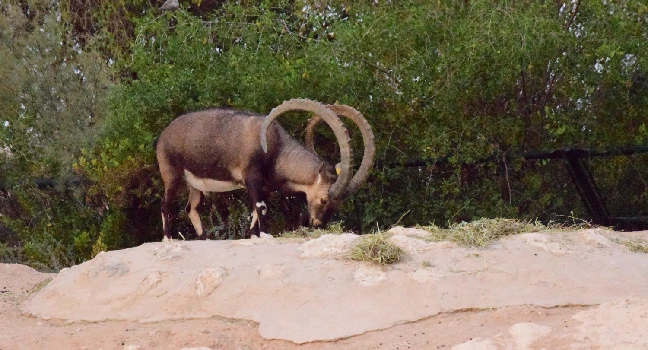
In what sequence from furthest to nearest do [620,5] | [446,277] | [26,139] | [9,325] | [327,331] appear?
[26,139], [620,5], [9,325], [446,277], [327,331]

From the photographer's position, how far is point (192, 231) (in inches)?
396

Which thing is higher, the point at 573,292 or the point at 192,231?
the point at 573,292

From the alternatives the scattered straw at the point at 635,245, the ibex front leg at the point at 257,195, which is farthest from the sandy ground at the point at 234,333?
the ibex front leg at the point at 257,195

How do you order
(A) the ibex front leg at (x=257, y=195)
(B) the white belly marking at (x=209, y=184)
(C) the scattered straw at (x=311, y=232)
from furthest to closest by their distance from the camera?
(B) the white belly marking at (x=209, y=184) → (A) the ibex front leg at (x=257, y=195) → (C) the scattered straw at (x=311, y=232)

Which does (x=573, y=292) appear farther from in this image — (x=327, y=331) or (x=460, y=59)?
(x=460, y=59)

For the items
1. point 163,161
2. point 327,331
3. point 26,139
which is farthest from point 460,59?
point 26,139

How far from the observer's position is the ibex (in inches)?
309

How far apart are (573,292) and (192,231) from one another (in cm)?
624

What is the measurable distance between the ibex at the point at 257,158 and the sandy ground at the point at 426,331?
274cm

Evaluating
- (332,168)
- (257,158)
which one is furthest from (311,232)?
(257,158)

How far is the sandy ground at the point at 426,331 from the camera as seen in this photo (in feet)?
12.8

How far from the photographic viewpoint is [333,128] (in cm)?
777

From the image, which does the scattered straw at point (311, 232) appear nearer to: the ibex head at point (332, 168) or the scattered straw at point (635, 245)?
the ibex head at point (332, 168)

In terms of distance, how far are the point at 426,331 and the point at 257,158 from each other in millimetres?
3970
